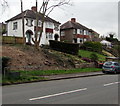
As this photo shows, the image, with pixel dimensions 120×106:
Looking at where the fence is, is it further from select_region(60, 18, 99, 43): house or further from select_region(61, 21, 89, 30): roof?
select_region(61, 21, 89, 30): roof

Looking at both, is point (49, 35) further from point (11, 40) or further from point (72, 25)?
point (11, 40)

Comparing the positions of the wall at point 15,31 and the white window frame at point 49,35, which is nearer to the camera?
the wall at point 15,31

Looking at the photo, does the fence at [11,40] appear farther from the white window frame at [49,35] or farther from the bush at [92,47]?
the bush at [92,47]

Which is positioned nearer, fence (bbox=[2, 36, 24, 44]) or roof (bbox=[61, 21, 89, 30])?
fence (bbox=[2, 36, 24, 44])

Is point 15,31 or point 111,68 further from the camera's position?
point 15,31

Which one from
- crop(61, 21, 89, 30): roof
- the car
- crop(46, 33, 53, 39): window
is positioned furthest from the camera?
crop(61, 21, 89, 30): roof

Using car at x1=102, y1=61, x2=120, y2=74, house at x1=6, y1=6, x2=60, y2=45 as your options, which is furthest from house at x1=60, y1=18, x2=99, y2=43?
car at x1=102, y1=61, x2=120, y2=74

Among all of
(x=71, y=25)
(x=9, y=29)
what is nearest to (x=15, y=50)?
(x=9, y=29)

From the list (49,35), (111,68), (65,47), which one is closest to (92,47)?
(49,35)

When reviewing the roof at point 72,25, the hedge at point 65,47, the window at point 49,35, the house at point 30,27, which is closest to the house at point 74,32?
the roof at point 72,25

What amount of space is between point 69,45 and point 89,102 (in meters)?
28.9

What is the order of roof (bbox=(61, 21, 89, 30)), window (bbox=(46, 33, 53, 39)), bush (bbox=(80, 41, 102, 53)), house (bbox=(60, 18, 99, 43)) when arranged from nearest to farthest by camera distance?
bush (bbox=(80, 41, 102, 53)) → window (bbox=(46, 33, 53, 39)) → house (bbox=(60, 18, 99, 43)) → roof (bbox=(61, 21, 89, 30))

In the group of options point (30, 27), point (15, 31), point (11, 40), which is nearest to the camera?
point (11, 40)

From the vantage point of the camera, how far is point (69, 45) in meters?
36.7
